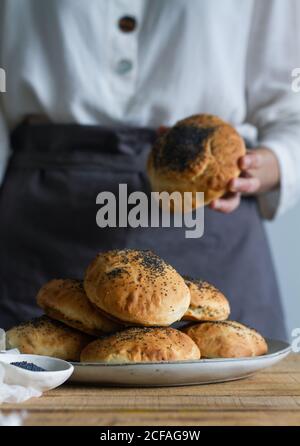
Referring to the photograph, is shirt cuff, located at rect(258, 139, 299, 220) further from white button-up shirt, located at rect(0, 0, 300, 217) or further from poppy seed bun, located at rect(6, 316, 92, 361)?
poppy seed bun, located at rect(6, 316, 92, 361)

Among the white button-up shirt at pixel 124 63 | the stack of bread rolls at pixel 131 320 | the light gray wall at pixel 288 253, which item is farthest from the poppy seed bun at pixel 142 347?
the light gray wall at pixel 288 253

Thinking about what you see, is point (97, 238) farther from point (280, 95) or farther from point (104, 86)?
point (280, 95)

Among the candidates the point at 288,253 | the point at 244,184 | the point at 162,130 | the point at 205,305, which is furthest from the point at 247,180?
the point at 288,253

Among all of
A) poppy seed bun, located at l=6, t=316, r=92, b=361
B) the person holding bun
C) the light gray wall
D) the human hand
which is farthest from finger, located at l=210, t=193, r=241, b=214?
the light gray wall

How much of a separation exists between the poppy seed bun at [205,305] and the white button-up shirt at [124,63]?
58cm

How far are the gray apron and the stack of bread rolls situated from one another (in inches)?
18.4

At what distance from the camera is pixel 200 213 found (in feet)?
4.59

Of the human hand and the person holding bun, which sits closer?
the human hand

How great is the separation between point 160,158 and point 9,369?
58 centimetres

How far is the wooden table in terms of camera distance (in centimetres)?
64

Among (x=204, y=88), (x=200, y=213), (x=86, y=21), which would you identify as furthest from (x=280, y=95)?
(x=86, y=21)

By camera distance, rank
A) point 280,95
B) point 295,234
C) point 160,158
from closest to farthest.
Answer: point 160,158, point 280,95, point 295,234

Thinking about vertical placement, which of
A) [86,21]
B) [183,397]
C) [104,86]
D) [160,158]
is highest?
[86,21]

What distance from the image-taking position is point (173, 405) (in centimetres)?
71
